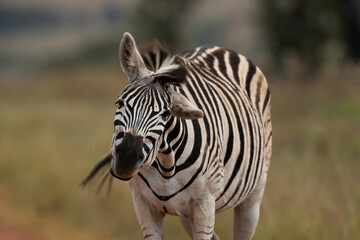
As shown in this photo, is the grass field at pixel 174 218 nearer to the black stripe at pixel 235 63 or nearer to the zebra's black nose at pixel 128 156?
the black stripe at pixel 235 63

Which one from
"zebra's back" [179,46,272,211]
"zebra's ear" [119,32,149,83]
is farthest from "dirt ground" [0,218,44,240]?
"zebra's ear" [119,32,149,83]

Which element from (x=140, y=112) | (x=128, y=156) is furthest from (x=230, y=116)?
(x=128, y=156)

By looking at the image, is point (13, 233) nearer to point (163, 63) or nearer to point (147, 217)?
point (147, 217)

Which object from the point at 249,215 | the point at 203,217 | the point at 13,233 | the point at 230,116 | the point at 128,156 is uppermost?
the point at 128,156

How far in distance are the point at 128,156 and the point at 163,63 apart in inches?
26.8

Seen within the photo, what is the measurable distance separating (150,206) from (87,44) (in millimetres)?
36545

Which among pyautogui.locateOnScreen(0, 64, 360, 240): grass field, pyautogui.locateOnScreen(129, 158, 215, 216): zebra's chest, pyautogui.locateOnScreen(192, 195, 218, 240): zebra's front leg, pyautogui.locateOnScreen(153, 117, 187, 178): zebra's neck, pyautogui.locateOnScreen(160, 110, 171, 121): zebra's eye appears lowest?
pyautogui.locateOnScreen(0, 64, 360, 240): grass field

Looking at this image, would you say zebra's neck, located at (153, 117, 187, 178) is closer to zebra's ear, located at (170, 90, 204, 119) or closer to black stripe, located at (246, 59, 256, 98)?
zebra's ear, located at (170, 90, 204, 119)

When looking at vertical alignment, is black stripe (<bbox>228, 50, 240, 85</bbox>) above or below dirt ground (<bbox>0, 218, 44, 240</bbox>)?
above

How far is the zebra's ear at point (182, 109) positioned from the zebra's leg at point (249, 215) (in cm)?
138

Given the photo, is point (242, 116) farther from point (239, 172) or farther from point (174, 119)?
point (174, 119)

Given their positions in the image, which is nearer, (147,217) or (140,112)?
(140,112)

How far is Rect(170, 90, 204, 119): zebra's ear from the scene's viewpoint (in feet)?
10.3

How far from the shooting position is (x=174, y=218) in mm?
6711
